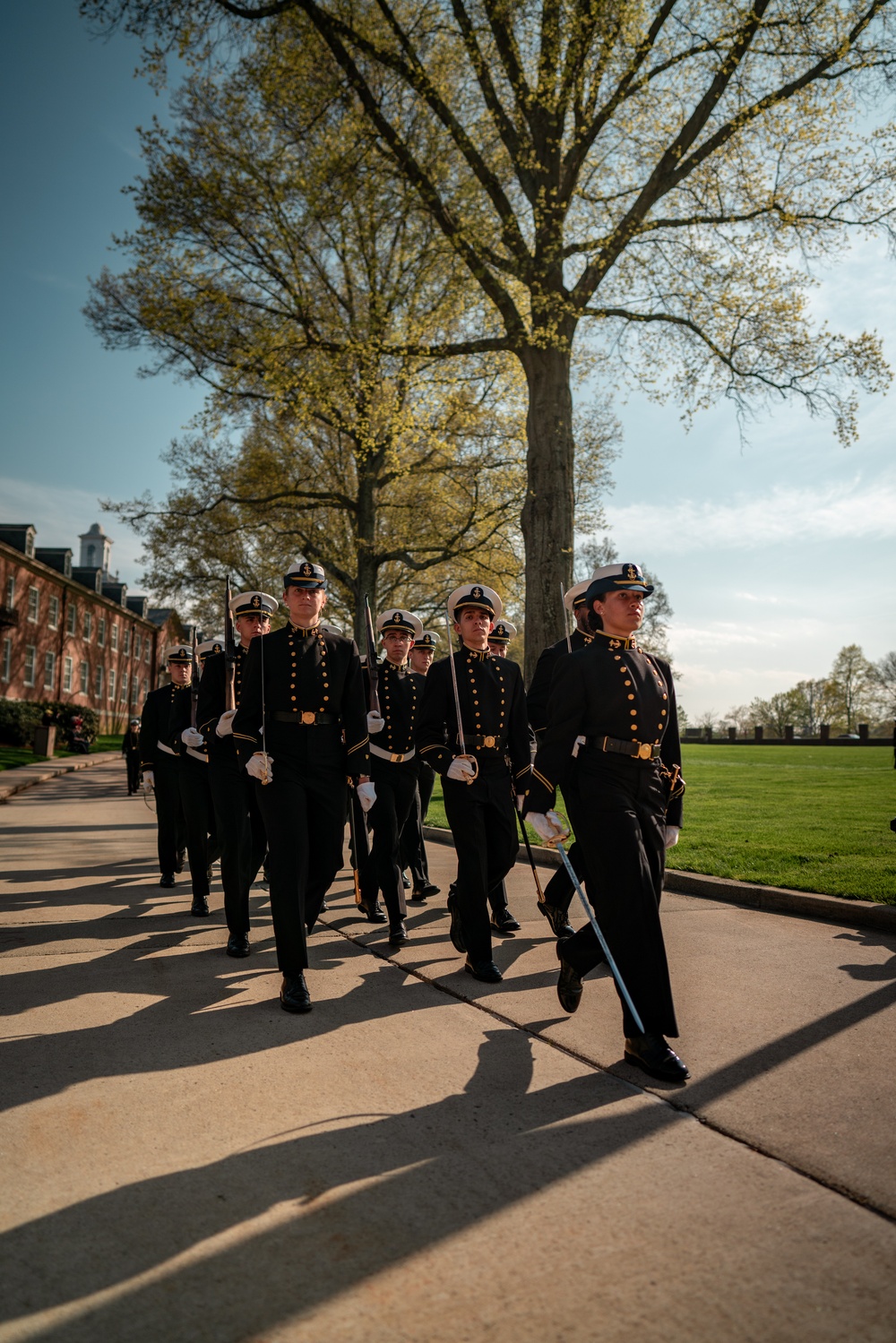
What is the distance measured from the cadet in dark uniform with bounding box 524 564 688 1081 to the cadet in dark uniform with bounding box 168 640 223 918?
3.90 metres

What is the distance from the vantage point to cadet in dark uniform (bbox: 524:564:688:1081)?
4.30m

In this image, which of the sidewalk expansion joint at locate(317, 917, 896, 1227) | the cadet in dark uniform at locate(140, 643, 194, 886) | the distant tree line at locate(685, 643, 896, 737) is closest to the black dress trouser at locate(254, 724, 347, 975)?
the sidewalk expansion joint at locate(317, 917, 896, 1227)

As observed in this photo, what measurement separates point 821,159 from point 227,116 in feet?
40.0

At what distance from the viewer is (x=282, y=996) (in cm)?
512

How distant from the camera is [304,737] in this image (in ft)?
18.6

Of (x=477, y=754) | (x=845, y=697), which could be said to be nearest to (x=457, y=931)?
(x=477, y=754)

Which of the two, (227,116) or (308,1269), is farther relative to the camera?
(227,116)

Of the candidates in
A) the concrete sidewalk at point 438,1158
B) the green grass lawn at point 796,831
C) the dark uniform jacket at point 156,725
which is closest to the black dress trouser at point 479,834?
the concrete sidewalk at point 438,1158

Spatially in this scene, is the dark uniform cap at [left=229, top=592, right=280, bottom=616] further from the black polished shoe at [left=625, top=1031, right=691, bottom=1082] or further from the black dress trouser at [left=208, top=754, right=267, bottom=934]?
the black polished shoe at [left=625, top=1031, right=691, bottom=1082]

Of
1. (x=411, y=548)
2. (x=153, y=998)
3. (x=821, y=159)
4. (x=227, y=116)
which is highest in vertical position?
(x=227, y=116)

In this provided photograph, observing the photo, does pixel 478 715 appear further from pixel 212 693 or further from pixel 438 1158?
pixel 438 1158

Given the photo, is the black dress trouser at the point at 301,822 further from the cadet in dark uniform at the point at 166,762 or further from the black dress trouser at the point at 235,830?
the cadet in dark uniform at the point at 166,762

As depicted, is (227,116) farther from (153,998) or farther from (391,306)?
(153,998)

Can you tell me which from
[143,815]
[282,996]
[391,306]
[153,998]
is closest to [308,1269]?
[282,996]
